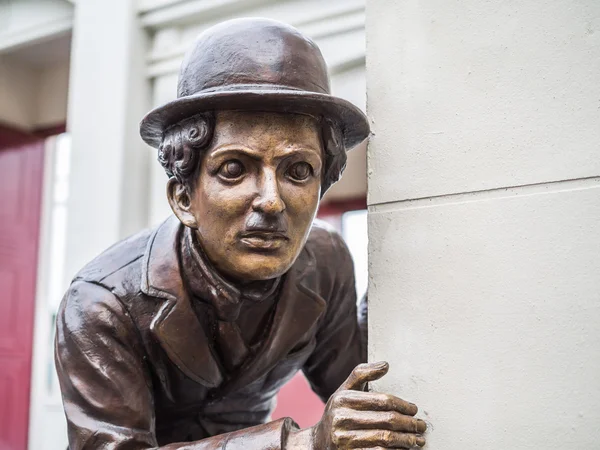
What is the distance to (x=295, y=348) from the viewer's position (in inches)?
67.9

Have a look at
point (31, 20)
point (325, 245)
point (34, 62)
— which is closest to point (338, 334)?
point (325, 245)

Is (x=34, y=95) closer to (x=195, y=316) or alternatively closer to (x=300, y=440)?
(x=195, y=316)

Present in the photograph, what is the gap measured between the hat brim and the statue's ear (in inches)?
4.7

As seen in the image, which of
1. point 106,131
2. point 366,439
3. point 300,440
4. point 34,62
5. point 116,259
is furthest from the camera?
point 34,62

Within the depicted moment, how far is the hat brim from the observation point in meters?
1.26

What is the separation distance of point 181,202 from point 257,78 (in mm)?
295

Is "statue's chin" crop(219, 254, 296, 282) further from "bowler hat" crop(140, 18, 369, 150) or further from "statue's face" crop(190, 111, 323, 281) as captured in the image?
"bowler hat" crop(140, 18, 369, 150)

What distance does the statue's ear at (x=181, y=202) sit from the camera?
4.63 feet

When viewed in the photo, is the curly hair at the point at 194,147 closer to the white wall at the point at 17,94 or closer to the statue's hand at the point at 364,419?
the statue's hand at the point at 364,419

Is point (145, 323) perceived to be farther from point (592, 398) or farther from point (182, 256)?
point (592, 398)

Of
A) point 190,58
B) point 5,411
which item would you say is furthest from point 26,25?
point 190,58

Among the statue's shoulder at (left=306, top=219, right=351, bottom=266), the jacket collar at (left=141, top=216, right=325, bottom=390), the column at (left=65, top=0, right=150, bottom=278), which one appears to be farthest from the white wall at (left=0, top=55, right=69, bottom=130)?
the jacket collar at (left=141, top=216, right=325, bottom=390)

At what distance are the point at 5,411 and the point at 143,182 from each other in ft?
6.27

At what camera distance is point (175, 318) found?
1.47 meters
